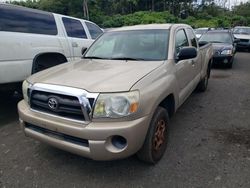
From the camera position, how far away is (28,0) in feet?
169

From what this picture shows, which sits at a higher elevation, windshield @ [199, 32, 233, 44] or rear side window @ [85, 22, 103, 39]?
rear side window @ [85, 22, 103, 39]

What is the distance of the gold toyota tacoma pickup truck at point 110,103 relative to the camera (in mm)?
2518

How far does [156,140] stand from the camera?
307 centimetres

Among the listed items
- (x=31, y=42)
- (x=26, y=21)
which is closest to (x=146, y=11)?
(x=26, y=21)

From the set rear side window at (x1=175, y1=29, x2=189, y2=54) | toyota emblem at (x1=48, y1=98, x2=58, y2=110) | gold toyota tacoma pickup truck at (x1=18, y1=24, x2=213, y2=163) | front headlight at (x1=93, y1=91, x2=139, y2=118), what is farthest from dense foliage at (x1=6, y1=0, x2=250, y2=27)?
front headlight at (x1=93, y1=91, x2=139, y2=118)

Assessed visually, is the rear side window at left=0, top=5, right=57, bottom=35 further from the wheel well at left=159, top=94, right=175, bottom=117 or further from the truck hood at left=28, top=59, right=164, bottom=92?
the wheel well at left=159, top=94, right=175, bottom=117

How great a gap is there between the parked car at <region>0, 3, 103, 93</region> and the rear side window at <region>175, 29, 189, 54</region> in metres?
2.55

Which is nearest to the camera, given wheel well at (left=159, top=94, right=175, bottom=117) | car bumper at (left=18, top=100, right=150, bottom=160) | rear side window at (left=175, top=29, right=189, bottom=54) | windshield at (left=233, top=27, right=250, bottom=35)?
car bumper at (left=18, top=100, right=150, bottom=160)

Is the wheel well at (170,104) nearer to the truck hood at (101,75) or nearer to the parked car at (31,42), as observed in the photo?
the truck hood at (101,75)

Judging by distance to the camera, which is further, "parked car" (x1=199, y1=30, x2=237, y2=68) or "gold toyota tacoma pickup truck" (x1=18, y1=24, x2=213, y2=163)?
"parked car" (x1=199, y1=30, x2=237, y2=68)

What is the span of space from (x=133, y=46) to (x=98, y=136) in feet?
6.17

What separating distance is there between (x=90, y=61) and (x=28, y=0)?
5476cm

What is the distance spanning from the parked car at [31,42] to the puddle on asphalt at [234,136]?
344 cm

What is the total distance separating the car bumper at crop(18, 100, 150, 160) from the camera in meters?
2.48
